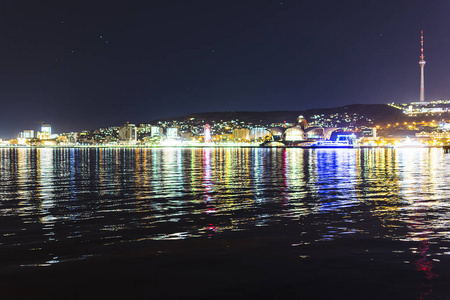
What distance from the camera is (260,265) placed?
9688 mm

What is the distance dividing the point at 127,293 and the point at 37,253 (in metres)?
4.05

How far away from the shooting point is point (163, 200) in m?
21.2

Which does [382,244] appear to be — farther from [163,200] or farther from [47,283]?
[163,200]

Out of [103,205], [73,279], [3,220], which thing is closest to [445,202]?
[103,205]

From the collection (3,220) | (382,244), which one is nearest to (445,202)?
(382,244)

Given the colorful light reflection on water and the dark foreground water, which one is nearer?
the dark foreground water

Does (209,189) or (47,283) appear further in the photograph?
(209,189)

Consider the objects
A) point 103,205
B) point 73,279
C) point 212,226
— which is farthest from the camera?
point 103,205

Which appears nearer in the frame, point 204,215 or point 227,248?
point 227,248

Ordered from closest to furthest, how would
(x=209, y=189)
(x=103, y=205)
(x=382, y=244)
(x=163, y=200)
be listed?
(x=382, y=244), (x=103, y=205), (x=163, y=200), (x=209, y=189)

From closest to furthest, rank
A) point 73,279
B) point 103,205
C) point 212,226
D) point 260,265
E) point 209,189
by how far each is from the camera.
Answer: point 73,279, point 260,265, point 212,226, point 103,205, point 209,189

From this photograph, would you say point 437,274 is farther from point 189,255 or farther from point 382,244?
point 189,255

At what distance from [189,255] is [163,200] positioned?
1089cm

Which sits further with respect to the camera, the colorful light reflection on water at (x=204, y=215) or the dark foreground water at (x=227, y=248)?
the colorful light reflection on water at (x=204, y=215)
